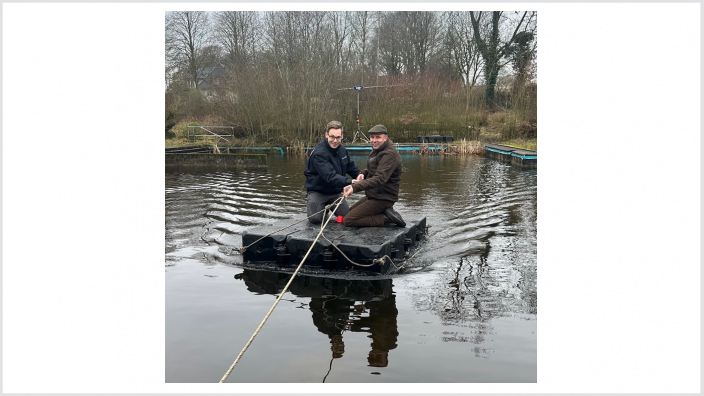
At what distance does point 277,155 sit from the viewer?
1011 inches

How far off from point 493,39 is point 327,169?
91.1ft

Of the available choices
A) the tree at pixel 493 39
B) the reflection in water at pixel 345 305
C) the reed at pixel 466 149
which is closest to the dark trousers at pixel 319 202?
the reflection in water at pixel 345 305

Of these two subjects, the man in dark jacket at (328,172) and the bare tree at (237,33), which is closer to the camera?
the man in dark jacket at (328,172)

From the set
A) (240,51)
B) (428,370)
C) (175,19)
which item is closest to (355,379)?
(428,370)

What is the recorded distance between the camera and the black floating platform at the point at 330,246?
631cm

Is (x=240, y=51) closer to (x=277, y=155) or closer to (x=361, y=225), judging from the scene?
(x=277, y=155)

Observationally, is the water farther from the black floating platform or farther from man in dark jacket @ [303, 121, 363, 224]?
man in dark jacket @ [303, 121, 363, 224]

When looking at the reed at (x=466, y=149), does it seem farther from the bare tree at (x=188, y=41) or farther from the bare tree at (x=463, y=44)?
the bare tree at (x=188, y=41)

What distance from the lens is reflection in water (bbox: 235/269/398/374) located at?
15.1ft

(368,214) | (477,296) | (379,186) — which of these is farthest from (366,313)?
(379,186)

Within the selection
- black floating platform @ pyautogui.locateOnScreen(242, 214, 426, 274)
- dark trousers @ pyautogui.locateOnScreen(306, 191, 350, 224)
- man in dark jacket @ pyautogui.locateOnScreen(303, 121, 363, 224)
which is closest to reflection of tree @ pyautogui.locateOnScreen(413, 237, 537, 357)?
black floating platform @ pyautogui.locateOnScreen(242, 214, 426, 274)

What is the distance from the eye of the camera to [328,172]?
725 centimetres

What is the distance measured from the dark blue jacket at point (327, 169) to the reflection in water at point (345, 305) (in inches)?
59.0

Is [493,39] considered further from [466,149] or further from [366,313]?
[366,313]
